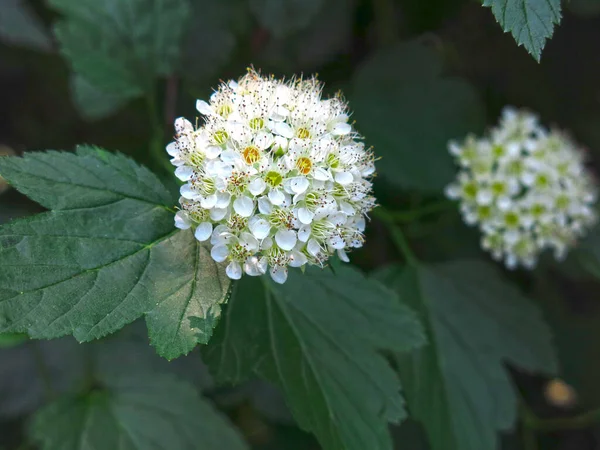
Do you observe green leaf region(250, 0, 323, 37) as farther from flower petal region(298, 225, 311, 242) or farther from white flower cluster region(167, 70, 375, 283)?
flower petal region(298, 225, 311, 242)

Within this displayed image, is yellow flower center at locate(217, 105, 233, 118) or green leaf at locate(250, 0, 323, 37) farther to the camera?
green leaf at locate(250, 0, 323, 37)

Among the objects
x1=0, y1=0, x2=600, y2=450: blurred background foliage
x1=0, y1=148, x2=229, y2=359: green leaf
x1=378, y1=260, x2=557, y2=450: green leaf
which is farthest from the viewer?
x1=0, y1=0, x2=600, y2=450: blurred background foliage

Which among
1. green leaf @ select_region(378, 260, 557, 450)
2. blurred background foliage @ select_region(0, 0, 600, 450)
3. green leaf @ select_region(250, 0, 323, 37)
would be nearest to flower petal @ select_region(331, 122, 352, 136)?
blurred background foliage @ select_region(0, 0, 600, 450)

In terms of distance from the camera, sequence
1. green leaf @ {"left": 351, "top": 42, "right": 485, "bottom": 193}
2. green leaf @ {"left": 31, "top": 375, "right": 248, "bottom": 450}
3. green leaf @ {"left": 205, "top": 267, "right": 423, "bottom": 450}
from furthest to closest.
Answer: green leaf @ {"left": 351, "top": 42, "right": 485, "bottom": 193} → green leaf @ {"left": 31, "top": 375, "right": 248, "bottom": 450} → green leaf @ {"left": 205, "top": 267, "right": 423, "bottom": 450}

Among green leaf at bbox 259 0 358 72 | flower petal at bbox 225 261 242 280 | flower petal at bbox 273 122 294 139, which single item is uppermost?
green leaf at bbox 259 0 358 72

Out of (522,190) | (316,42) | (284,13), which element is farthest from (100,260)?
(316,42)

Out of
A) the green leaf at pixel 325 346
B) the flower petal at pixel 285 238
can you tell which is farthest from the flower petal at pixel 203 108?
the green leaf at pixel 325 346

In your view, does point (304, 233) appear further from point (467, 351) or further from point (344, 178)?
point (467, 351)

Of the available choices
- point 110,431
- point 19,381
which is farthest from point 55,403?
point 19,381
